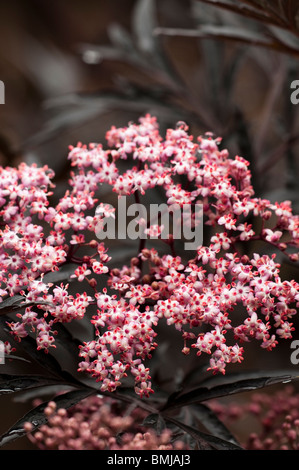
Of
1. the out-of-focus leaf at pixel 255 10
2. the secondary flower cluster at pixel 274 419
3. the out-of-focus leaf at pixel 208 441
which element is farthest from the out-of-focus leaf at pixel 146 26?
the out-of-focus leaf at pixel 208 441

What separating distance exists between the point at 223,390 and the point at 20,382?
315 mm

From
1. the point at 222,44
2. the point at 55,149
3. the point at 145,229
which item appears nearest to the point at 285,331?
the point at 145,229

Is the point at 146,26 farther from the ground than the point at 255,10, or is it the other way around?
the point at 146,26

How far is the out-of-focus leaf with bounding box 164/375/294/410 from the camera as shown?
2.74ft

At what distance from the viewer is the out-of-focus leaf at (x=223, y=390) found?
835mm

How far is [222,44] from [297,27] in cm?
51

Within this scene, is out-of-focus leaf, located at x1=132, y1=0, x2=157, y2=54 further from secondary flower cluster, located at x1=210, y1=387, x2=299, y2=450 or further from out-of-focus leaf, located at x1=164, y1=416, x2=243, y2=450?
out-of-focus leaf, located at x1=164, y1=416, x2=243, y2=450

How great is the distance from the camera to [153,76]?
1.62 meters

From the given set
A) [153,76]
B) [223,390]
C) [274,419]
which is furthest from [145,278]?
[153,76]

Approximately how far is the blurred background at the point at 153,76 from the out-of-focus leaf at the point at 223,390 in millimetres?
307

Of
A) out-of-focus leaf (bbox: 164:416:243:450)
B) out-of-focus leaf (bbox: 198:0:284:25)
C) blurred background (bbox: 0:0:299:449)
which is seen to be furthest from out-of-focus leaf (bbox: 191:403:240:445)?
out-of-focus leaf (bbox: 198:0:284:25)

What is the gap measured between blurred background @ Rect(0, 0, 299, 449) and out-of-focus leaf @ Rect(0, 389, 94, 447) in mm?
463

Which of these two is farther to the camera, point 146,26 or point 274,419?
point 146,26

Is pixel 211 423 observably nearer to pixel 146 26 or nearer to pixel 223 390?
pixel 223 390
